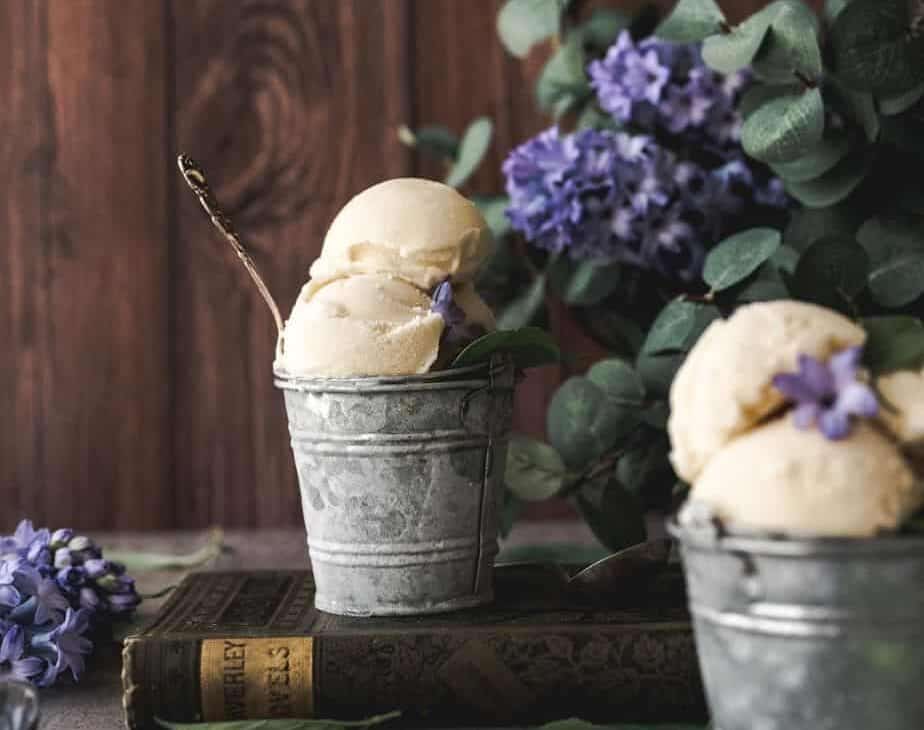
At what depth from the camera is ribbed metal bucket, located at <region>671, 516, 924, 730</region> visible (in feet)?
2.04

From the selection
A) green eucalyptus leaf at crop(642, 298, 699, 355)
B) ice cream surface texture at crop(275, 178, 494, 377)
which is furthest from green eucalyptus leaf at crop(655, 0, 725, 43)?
ice cream surface texture at crop(275, 178, 494, 377)

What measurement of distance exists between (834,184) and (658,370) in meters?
0.24

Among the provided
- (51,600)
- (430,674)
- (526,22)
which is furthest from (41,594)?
(526,22)

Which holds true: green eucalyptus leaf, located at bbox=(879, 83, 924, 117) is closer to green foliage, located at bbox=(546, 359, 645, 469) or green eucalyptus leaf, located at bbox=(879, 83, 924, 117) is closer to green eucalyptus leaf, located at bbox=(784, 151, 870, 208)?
green eucalyptus leaf, located at bbox=(784, 151, 870, 208)

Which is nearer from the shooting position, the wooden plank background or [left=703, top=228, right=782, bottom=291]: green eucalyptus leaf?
[left=703, top=228, right=782, bottom=291]: green eucalyptus leaf

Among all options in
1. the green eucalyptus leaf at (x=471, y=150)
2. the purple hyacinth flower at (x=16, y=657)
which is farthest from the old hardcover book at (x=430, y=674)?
the green eucalyptus leaf at (x=471, y=150)

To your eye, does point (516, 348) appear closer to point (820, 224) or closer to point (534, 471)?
point (534, 471)

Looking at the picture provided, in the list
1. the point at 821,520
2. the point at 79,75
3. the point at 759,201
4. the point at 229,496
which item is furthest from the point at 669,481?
the point at 79,75

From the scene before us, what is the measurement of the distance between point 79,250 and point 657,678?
1.09 meters

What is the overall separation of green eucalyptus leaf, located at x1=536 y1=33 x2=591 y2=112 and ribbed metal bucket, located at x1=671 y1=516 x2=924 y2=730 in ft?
3.08

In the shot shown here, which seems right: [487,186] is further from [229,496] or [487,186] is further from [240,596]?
[240,596]

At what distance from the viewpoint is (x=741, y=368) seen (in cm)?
68

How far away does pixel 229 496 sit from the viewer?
1.68 meters

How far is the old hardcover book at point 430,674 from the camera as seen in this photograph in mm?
853
